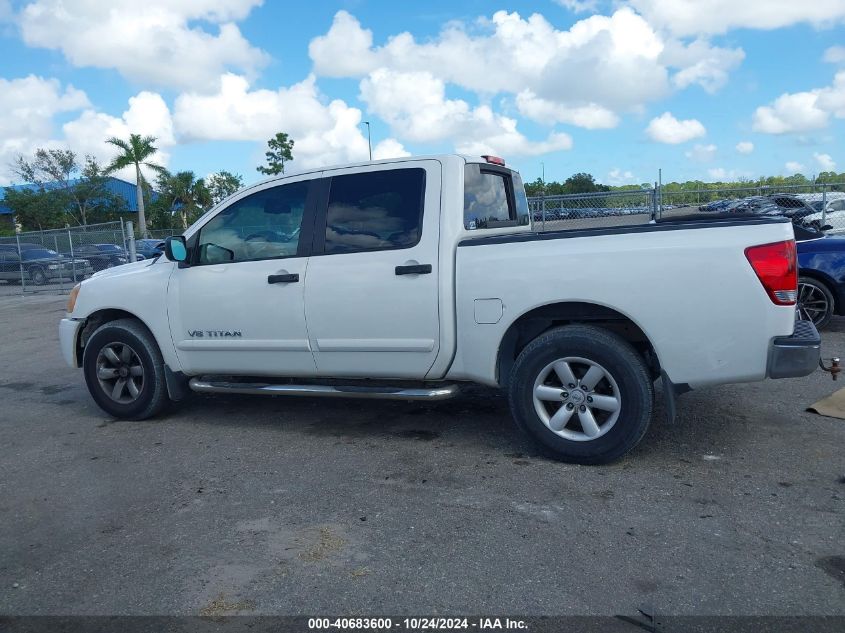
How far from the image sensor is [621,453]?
13.6 ft

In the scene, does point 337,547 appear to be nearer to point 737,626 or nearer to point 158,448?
point 737,626

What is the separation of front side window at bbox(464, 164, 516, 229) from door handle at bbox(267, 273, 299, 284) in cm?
126

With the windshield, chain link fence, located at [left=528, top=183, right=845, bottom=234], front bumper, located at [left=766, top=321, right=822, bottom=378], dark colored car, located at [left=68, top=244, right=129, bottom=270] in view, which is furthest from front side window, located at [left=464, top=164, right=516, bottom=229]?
the windshield

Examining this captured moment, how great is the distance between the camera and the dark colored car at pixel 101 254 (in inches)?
828

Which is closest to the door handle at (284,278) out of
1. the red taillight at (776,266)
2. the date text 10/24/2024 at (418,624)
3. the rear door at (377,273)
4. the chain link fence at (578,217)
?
the rear door at (377,273)

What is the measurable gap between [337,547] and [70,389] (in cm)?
497

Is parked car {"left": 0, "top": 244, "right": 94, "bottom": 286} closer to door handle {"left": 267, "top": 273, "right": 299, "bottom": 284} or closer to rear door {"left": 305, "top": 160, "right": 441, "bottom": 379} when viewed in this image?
door handle {"left": 267, "top": 273, "right": 299, "bottom": 284}

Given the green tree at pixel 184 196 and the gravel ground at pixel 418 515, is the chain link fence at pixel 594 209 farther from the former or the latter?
the green tree at pixel 184 196

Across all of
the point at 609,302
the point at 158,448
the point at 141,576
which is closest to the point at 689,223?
the point at 609,302

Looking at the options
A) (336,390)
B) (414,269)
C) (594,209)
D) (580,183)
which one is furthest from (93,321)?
(580,183)

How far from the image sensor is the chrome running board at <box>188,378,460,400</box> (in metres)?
4.58

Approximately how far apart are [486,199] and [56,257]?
19.8 meters

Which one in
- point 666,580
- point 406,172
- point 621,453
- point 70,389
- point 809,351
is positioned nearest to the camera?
point 666,580

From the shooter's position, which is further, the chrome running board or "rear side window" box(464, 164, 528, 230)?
"rear side window" box(464, 164, 528, 230)
